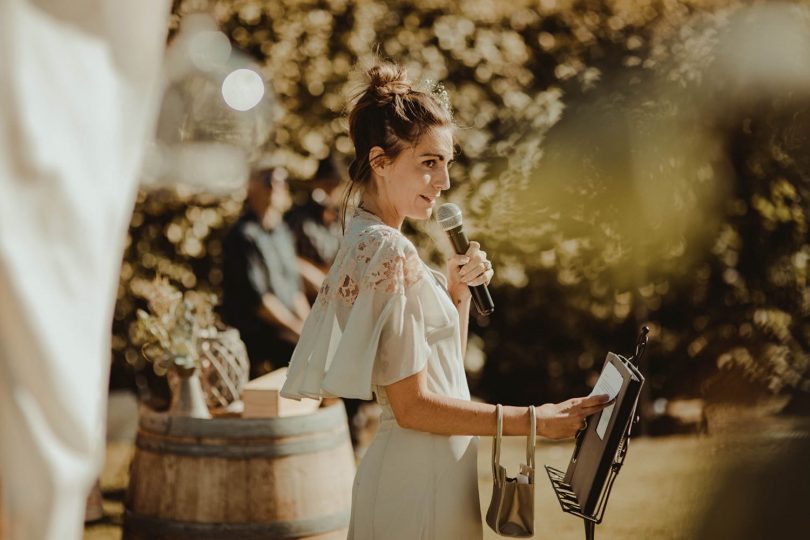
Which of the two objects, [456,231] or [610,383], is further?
[456,231]

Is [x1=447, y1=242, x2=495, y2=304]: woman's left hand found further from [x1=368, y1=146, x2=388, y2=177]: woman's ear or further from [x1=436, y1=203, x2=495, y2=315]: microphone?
[x1=368, y1=146, x2=388, y2=177]: woman's ear

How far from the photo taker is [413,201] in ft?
6.79

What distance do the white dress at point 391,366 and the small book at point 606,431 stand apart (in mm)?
267

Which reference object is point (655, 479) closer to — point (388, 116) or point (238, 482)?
point (238, 482)

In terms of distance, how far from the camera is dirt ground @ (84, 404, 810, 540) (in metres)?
4.78

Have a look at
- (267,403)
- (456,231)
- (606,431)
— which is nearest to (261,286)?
(267,403)

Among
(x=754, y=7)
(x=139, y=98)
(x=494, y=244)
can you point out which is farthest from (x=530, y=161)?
(x=139, y=98)

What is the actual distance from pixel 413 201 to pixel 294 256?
2.92 m

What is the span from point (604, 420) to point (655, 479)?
158 inches

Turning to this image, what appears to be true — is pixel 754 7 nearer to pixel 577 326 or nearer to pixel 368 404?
pixel 577 326

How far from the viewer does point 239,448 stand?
2.91m

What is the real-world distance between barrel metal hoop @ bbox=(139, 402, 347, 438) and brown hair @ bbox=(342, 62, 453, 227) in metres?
1.01

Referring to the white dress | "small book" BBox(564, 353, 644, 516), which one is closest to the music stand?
"small book" BBox(564, 353, 644, 516)

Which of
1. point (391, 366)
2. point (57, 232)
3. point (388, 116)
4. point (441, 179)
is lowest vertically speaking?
point (391, 366)
